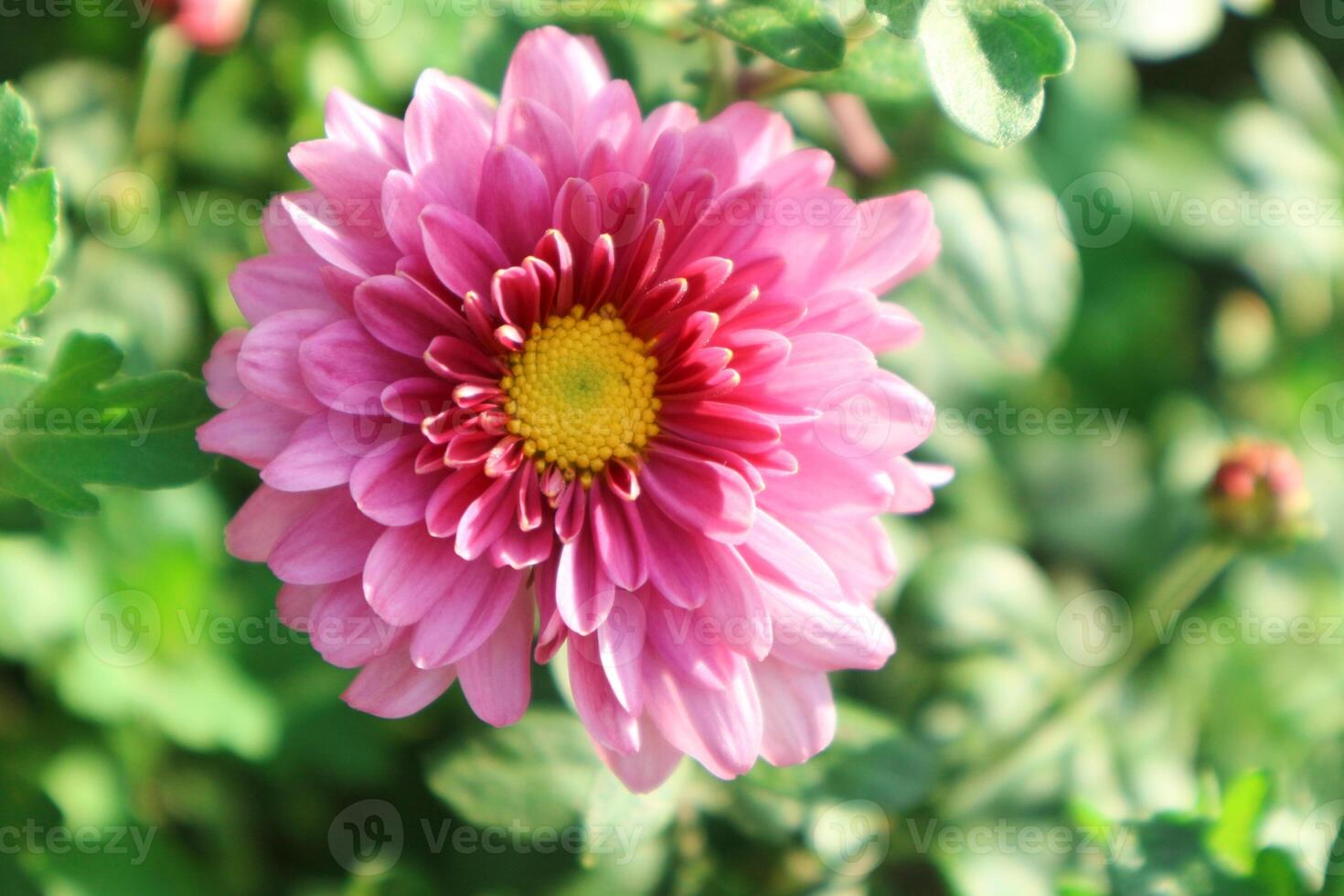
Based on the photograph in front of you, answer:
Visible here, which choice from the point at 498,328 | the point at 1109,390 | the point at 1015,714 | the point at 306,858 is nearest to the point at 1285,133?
the point at 1109,390

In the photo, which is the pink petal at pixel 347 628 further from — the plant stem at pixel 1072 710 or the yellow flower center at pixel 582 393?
the plant stem at pixel 1072 710

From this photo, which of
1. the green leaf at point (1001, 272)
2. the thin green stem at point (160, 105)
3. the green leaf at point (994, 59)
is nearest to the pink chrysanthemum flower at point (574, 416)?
the green leaf at point (994, 59)

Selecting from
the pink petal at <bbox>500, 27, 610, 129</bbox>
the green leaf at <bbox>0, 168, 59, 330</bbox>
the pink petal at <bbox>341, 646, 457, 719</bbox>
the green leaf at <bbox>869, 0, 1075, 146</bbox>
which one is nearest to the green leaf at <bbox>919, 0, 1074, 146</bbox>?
the green leaf at <bbox>869, 0, 1075, 146</bbox>

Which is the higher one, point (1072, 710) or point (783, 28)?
point (783, 28)

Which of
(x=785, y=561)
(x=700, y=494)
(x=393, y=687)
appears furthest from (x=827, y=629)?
(x=393, y=687)

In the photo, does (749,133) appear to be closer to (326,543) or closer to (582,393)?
(582,393)

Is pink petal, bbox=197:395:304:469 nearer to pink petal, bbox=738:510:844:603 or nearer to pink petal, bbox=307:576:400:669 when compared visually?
pink petal, bbox=307:576:400:669

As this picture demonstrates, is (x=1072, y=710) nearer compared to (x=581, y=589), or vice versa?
(x=581, y=589)
